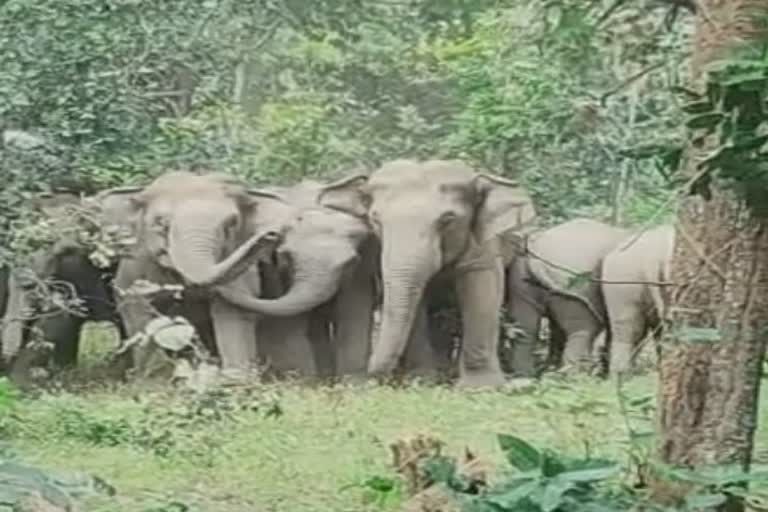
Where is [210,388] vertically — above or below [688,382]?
below

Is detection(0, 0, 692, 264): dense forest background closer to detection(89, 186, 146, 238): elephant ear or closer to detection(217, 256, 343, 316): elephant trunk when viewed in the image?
detection(89, 186, 146, 238): elephant ear

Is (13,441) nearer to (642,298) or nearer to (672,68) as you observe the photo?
(672,68)

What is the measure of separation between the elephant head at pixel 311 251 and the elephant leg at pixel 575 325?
94 cm

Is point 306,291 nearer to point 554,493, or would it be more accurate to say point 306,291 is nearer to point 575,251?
point 575,251

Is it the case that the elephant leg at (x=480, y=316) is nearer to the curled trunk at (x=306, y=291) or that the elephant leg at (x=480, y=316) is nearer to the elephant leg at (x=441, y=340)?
the elephant leg at (x=441, y=340)

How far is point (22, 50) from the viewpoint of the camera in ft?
20.7

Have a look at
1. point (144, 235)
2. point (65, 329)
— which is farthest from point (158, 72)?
point (65, 329)

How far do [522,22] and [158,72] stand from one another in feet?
4.66

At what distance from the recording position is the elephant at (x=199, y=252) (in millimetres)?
6852

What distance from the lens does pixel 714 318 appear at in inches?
114

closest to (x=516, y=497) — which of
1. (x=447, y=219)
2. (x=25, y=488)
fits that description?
(x=25, y=488)

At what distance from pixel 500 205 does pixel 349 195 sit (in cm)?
59

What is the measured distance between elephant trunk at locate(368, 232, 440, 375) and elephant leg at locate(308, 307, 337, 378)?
1.59 feet

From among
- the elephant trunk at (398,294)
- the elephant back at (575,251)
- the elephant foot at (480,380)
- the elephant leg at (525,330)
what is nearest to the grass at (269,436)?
the elephant trunk at (398,294)
